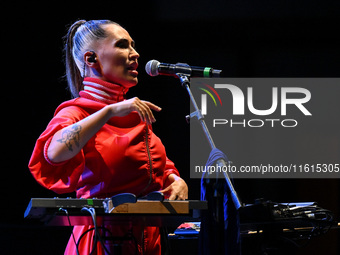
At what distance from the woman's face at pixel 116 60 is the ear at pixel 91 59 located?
0.01m

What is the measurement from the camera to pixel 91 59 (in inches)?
81.4

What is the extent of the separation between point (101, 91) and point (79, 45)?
27cm

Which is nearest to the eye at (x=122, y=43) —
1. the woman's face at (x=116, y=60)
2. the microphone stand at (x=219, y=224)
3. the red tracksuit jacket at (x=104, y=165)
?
the woman's face at (x=116, y=60)

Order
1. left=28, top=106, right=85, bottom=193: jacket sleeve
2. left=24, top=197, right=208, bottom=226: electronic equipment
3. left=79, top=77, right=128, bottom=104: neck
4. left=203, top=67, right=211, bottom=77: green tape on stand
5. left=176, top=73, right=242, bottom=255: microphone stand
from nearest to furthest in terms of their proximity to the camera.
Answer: left=24, top=197, right=208, bottom=226: electronic equipment → left=176, top=73, right=242, bottom=255: microphone stand → left=28, top=106, right=85, bottom=193: jacket sleeve → left=79, top=77, right=128, bottom=104: neck → left=203, top=67, right=211, bottom=77: green tape on stand

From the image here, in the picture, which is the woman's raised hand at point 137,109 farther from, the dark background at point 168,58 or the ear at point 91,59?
the dark background at point 168,58

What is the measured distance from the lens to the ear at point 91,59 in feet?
6.76

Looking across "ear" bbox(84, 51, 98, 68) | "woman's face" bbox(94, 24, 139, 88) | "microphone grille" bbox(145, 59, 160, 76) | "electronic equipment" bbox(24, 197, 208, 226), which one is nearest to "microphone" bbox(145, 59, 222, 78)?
"microphone grille" bbox(145, 59, 160, 76)

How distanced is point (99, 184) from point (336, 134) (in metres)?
2.76

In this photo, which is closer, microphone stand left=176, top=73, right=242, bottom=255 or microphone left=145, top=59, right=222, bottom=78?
microphone stand left=176, top=73, right=242, bottom=255

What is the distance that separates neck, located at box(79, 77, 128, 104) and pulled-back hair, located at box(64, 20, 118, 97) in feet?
0.39

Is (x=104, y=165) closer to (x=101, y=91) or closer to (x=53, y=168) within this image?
(x=53, y=168)

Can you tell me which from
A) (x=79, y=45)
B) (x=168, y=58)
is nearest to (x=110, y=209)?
(x=79, y=45)

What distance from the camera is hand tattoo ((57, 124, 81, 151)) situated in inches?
65.6

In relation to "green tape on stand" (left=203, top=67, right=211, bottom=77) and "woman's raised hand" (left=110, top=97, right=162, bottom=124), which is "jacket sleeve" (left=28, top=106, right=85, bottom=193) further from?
"green tape on stand" (left=203, top=67, right=211, bottom=77)
